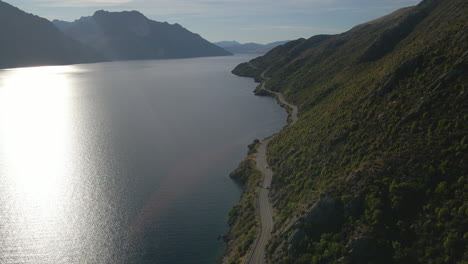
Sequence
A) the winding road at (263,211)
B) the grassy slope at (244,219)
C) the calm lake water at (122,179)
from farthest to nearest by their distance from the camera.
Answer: the calm lake water at (122,179) → the grassy slope at (244,219) → the winding road at (263,211)

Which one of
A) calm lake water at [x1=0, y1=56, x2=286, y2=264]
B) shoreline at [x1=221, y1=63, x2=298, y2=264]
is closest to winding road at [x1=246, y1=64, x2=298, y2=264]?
shoreline at [x1=221, y1=63, x2=298, y2=264]

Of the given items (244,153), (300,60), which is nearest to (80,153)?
(244,153)

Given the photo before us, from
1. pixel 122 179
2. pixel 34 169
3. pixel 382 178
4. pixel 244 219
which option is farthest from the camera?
pixel 34 169

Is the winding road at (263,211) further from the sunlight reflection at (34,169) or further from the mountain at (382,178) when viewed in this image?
the sunlight reflection at (34,169)

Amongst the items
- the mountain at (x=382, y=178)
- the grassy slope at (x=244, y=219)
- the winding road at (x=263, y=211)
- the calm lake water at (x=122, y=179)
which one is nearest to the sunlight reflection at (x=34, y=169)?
the calm lake water at (x=122, y=179)

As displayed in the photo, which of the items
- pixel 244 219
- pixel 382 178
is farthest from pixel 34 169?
pixel 382 178

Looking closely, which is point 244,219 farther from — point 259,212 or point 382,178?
point 382,178

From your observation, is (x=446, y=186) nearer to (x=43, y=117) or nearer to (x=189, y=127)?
(x=189, y=127)
